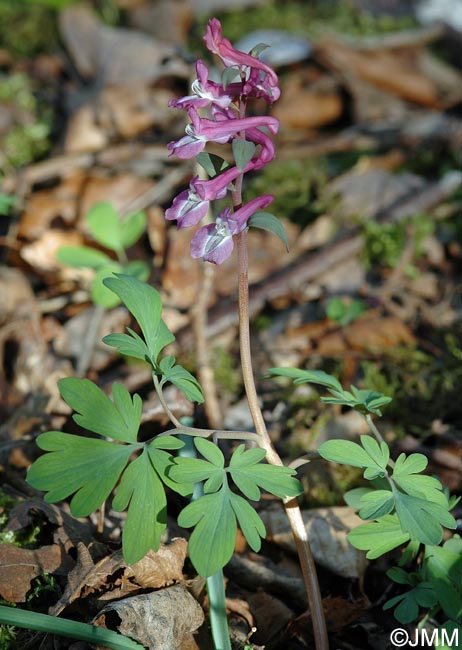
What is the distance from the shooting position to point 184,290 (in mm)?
4188

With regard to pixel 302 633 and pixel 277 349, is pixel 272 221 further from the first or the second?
pixel 277 349

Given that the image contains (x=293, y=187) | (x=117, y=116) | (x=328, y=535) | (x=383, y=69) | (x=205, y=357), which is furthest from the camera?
(x=383, y=69)

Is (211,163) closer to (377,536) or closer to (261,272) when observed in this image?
(377,536)

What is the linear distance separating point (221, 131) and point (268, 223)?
285 mm

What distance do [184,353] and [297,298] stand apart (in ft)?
2.85

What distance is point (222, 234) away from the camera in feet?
5.90

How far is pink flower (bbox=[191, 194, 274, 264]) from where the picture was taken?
1.77m

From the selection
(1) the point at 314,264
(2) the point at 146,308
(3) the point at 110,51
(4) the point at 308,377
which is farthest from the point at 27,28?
(4) the point at 308,377

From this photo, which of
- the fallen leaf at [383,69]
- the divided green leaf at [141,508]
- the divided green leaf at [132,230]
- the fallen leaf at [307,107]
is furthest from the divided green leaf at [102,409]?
the fallen leaf at [383,69]

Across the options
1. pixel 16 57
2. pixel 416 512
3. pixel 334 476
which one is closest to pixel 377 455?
pixel 416 512

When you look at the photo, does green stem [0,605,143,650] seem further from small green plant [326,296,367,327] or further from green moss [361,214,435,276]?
green moss [361,214,435,276]

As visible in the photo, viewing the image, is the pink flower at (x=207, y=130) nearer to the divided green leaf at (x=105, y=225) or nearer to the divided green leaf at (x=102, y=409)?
the divided green leaf at (x=102, y=409)

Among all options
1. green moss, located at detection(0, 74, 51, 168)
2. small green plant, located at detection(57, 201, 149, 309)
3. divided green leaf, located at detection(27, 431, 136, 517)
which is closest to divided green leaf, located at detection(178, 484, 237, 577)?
divided green leaf, located at detection(27, 431, 136, 517)

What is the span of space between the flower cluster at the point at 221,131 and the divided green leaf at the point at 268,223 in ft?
0.06
